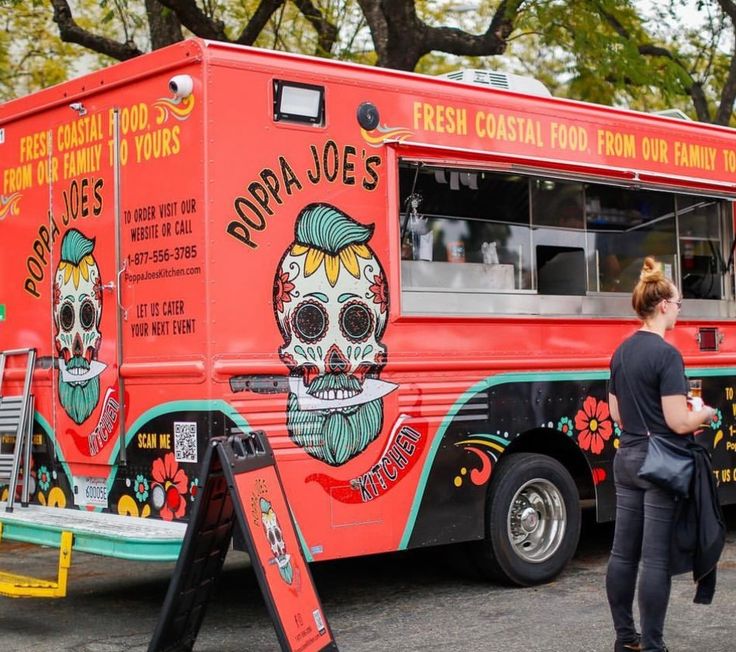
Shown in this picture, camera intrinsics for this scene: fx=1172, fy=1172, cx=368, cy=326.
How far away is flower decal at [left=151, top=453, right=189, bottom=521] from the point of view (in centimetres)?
636

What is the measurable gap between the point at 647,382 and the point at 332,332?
198 cm

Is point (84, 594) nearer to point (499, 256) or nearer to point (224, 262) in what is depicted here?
point (224, 262)

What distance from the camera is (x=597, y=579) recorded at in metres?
7.86

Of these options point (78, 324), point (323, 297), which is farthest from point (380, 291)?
point (78, 324)

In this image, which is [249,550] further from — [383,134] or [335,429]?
[383,134]

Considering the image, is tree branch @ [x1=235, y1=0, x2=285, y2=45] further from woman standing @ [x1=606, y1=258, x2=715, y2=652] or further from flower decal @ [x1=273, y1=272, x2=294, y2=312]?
woman standing @ [x1=606, y1=258, x2=715, y2=652]

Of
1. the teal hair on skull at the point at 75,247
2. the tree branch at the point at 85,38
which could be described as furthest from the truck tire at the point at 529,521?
the tree branch at the point at 85,38

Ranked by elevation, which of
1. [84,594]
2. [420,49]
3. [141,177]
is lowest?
[84,594]

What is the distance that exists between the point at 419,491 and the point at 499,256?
1.75 metres

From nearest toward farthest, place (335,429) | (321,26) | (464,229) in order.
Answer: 1. (335,429)
2. (464,229)
3. (321,26)

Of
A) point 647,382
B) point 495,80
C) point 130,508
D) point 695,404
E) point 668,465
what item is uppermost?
point 495,80

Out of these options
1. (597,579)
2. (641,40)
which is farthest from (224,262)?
(641,40)

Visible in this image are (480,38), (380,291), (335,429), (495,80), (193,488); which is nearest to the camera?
(193,488)

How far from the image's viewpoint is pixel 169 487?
6422 mm
